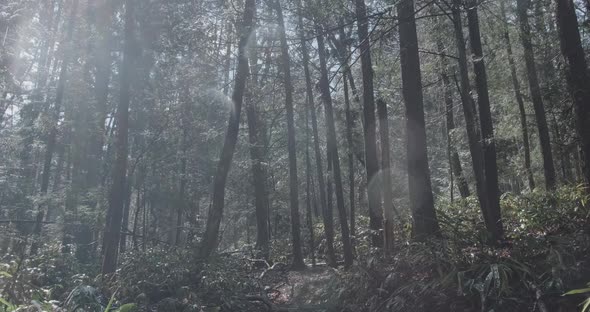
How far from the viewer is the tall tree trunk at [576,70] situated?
7.73 m

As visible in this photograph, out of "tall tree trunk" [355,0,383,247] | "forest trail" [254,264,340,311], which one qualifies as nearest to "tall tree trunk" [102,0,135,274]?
"forest trail" [254,264,340,311]

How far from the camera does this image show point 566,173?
17281 mm

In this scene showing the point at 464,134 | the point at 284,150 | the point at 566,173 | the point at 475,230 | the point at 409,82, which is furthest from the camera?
the point at 284,150

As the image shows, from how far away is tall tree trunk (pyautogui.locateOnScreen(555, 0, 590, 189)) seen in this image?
7.73 m

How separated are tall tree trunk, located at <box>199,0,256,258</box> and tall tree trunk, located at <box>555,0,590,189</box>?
7461 millimetres

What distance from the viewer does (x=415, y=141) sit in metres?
9.84

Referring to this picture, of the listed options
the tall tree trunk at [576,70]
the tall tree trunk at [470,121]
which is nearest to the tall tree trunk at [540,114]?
the tall tree trunk at [470,121]

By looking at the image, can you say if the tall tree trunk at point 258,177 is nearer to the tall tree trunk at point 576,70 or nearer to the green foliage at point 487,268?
the green foliage at point 487,268

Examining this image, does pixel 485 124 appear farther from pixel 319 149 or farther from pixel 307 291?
pixel 319 149

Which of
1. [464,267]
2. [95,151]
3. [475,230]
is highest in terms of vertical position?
[95,151]

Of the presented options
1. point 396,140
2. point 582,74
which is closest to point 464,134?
point 396,140

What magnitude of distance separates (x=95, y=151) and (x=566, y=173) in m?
19.9

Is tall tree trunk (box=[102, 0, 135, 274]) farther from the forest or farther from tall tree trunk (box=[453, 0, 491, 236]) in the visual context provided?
tall tree trunk (box=[453, 0, 491, 236])

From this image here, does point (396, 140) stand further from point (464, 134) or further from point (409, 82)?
point (409, 82)
